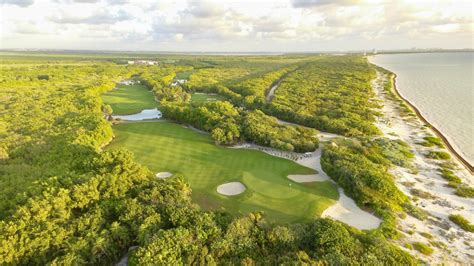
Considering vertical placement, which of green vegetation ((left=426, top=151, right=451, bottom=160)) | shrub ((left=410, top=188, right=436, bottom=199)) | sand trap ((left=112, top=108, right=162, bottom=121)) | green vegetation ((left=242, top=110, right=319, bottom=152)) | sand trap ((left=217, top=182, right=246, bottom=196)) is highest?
green vegetation ((left=242, top=110, right=319, bottom=152))

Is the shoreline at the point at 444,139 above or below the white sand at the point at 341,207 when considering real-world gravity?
above

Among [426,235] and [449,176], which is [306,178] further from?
[449,176]

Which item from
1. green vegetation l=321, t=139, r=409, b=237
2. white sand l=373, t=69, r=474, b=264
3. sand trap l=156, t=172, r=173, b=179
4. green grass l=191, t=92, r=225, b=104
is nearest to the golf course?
sand trap l=156, t=172, r=173, b=179

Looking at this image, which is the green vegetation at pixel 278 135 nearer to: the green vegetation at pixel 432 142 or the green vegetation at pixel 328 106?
the green vegetation at pixel 328 106

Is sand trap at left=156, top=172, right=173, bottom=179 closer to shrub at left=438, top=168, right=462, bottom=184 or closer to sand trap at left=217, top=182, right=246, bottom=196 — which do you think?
sand trap at left=217, top=182, right=246, bottom=196

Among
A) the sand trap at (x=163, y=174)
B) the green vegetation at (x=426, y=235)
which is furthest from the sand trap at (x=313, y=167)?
the sand trap at (x=163, y=174)

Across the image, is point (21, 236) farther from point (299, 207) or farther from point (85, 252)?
point (299, 207)

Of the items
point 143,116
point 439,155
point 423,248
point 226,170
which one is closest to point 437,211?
point 423,248
